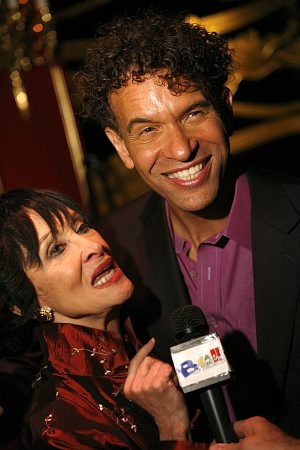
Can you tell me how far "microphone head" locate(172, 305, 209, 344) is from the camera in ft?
4.79

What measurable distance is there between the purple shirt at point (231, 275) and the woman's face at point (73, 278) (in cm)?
34

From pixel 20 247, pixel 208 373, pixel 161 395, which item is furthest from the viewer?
pixel 20 247

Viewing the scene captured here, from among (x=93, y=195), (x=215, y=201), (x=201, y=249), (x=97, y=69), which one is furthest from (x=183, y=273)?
(x=93, y=195)

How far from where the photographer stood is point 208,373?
4.34 feet

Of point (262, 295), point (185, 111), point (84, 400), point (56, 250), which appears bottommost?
point (84, 400)

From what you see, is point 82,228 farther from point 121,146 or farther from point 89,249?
point 121,146

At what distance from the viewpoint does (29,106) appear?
15.9ft

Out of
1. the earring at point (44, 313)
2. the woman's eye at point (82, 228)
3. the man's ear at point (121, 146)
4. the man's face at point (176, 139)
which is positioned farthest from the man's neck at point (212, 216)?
the earring at point (44, 313)

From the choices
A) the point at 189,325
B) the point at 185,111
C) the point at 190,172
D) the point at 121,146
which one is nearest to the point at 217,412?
the point at 189,325

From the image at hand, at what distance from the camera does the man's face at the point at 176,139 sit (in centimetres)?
197

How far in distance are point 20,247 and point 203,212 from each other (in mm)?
730

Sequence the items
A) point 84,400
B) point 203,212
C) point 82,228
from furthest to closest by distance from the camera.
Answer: point 203,212, point 82,228, point 84,400

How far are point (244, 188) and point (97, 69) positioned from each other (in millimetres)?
760

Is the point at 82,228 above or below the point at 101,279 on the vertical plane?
above
